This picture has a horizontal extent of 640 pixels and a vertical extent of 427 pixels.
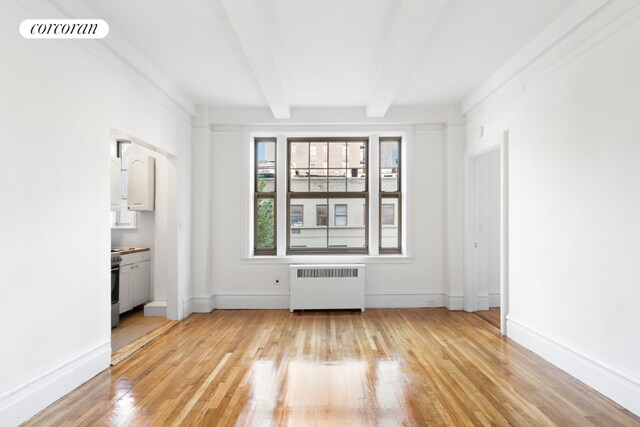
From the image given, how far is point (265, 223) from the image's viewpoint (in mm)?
5941

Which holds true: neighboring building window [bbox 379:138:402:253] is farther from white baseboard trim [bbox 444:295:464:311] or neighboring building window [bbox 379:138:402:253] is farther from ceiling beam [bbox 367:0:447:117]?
ceiling beam [bbox 367:0:447:117]

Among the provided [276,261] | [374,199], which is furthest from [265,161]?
[374,199]

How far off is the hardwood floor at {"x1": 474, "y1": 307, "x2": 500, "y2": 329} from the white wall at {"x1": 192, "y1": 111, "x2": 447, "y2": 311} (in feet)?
1.95

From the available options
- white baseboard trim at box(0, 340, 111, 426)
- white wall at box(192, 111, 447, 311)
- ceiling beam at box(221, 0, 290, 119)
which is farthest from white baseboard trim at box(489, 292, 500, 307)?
white baseboard trim at box(0, 340, 111, 426)

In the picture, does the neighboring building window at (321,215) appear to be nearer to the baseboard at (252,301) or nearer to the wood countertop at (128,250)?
the baseboard at (252,301)

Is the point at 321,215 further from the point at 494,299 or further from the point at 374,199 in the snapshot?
the point at 494,299

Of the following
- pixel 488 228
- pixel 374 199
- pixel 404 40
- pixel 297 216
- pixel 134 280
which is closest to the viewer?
pixel 404 40

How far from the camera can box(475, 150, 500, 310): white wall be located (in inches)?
216

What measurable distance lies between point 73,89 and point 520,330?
4.63m

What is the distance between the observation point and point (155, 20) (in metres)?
3.19

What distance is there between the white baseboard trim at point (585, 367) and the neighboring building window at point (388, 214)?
238 cm

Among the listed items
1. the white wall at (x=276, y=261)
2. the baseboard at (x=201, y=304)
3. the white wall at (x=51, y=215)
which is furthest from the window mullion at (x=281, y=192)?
the white wall at (x=51, y=215)

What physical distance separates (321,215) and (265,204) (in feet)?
2.88

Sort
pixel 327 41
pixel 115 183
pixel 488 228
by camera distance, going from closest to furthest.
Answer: pixel 327 41, pixel 115 183, pixel 488 228
